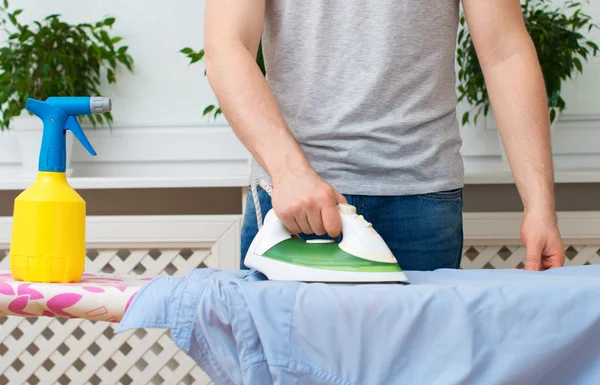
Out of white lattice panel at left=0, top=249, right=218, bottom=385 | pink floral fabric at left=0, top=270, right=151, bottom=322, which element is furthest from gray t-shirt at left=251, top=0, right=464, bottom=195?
white lattice panel at left=0, top=249, right=218, bottom=385

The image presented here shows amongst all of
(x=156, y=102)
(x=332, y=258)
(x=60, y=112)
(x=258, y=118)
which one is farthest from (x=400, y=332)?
(x=156, y=102)

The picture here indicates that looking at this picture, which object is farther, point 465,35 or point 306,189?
point 465,35

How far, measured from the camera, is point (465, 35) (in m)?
2.07

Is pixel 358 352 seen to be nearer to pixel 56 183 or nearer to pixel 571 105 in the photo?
pixel 56 183

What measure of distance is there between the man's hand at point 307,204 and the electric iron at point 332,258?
0.05 ft

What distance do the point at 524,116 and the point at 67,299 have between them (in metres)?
0.76

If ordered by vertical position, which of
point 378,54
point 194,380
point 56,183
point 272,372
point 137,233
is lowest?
point 194,380

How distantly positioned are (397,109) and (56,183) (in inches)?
19.9

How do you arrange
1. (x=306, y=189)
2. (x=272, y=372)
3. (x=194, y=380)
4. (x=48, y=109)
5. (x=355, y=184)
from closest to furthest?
1. (x=272, y=372)
2. (x=306, y=189)
3. (x=48, y=109)
4. (x=355, y=184)
5. (x=194, y=380)

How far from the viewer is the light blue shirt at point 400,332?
2.38ft

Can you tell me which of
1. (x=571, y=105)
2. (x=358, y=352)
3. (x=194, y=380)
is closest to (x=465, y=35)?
(x=571, y=105)

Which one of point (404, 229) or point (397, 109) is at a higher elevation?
point (397, 109)

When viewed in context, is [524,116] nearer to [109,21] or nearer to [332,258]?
[332,258]

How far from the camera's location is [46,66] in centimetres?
196
